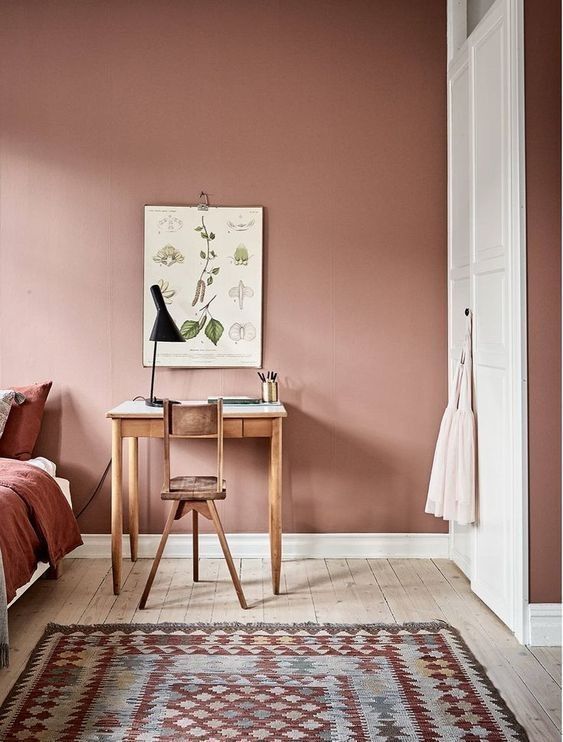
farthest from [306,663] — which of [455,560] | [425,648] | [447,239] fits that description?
[447,239]

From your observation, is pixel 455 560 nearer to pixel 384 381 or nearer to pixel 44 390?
pixel 384 381

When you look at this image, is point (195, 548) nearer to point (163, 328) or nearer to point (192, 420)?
point (192, 420)

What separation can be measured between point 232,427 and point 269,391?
493 millimetres

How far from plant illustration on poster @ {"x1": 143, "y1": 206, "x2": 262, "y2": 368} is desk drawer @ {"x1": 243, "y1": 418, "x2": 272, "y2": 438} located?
0.65 metres

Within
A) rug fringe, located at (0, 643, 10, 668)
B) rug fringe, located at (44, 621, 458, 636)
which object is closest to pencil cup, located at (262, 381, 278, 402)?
rug fringe, located at (44, 621, 458, 636)

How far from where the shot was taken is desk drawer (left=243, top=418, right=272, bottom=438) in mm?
3834

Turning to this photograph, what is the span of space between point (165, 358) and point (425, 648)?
2047mm

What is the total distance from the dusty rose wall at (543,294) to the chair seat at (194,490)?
4.30 ft

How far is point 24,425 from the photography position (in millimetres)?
4172

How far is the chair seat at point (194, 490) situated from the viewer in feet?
11.8

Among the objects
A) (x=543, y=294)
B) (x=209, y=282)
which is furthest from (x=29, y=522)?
(x=543, y=294)

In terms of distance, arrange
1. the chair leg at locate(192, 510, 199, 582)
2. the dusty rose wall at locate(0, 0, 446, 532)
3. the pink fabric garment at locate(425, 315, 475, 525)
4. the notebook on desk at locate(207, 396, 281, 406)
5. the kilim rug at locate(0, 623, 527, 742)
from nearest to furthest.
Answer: the kilim rug at locate(0, 623, 527, 742) → the pink fabric garment at locate(425, 315, 475, 525) → the chair leg at locate(192, 510, 199, 582) → the notebook on desk at locate(207, 396, 281, 406) → the dusty rose wall at locate(0, 0, 446, 532)

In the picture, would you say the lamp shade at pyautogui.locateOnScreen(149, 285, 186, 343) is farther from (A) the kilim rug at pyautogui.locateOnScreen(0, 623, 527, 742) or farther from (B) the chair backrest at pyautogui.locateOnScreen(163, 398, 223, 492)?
(A) the kilim rug at pyautogui.locateOnScreen(0, 623, 527, 742)

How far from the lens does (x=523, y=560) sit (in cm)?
318
